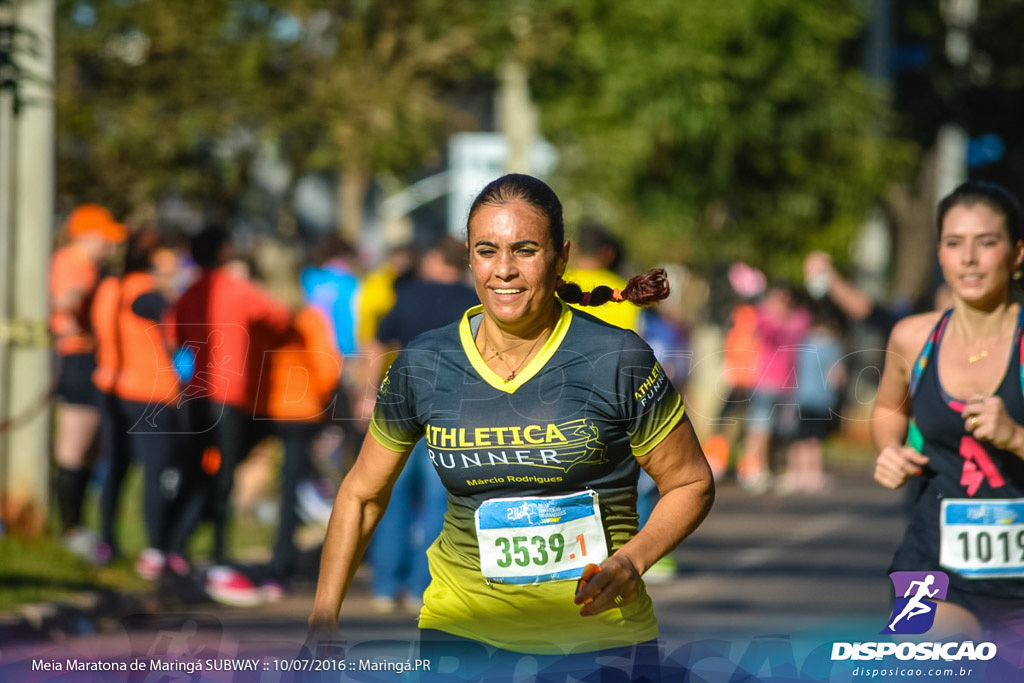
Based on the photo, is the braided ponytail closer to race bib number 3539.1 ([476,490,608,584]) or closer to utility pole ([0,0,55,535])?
race bib number 3539.1 ([476,490,608,584])

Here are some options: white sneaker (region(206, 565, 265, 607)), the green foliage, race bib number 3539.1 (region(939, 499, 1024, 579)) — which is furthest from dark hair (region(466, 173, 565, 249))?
the green foliage

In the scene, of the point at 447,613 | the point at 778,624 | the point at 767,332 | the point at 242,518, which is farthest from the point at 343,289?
the point at 447,613

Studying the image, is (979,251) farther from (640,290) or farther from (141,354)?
(141,354)

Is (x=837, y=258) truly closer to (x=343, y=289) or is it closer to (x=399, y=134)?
(x=399, y=134)

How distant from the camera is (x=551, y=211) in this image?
13.8ft

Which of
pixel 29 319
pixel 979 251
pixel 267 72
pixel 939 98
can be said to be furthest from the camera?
pixel 939 98

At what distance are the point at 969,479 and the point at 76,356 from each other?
721 cm

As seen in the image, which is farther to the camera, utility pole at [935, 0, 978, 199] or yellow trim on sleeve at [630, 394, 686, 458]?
utility pole at [935, 0, 978, 199]

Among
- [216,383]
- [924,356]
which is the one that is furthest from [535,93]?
[924,356]

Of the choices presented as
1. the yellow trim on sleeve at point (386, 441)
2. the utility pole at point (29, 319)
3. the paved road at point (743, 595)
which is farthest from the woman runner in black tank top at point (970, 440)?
the utility pole at point (29, 319)

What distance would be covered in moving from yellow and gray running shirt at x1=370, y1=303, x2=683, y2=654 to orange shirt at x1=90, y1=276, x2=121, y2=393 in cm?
650

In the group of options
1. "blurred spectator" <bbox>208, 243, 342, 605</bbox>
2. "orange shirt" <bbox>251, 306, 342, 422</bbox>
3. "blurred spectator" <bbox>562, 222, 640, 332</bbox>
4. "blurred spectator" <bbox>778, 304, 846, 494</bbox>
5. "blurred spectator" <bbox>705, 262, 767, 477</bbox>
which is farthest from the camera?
"blurred spectator" <bbox>705, 262, 767, 477</bbox>

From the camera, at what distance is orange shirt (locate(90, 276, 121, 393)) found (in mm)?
10406

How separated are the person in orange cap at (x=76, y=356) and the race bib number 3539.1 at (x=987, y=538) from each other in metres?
6.78
